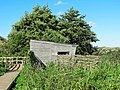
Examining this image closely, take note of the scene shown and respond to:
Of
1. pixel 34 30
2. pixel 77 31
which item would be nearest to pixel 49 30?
pixel 34 30

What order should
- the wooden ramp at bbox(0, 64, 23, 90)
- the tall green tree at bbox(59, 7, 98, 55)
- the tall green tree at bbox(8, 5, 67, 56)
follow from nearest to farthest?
the wooden ramp at bbox(0, 64, 23, 90), the tall green tree at bbox(8, 5, 67, 56), the tall green tree at bbox(59, 7, 98, 55)

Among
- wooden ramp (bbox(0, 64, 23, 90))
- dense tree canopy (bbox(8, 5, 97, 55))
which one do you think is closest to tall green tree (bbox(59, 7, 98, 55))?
dense tree canopy (bbox(8, 5, 97, 55))

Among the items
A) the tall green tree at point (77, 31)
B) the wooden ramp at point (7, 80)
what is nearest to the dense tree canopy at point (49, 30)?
the tall green tree at point (77, 31)

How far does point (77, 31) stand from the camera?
4438 cm

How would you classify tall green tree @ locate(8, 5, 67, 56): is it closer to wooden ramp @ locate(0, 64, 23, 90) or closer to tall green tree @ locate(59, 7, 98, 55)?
tall green tree @ locate(59, 7, 98, 55)

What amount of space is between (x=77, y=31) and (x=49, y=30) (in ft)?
17.0

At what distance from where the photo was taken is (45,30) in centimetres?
4200

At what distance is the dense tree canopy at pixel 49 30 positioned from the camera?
3988 centimetres

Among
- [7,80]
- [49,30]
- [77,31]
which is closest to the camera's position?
[7,80]

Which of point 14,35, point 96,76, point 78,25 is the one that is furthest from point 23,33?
point 96,76

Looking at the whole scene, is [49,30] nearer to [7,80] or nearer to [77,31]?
[77,31]

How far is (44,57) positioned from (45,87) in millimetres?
23483

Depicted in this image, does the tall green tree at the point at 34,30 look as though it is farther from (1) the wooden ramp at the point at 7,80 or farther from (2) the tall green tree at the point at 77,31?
(1) the wooden ramp at the point at 7,80

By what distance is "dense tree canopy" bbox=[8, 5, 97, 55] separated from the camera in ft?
131
